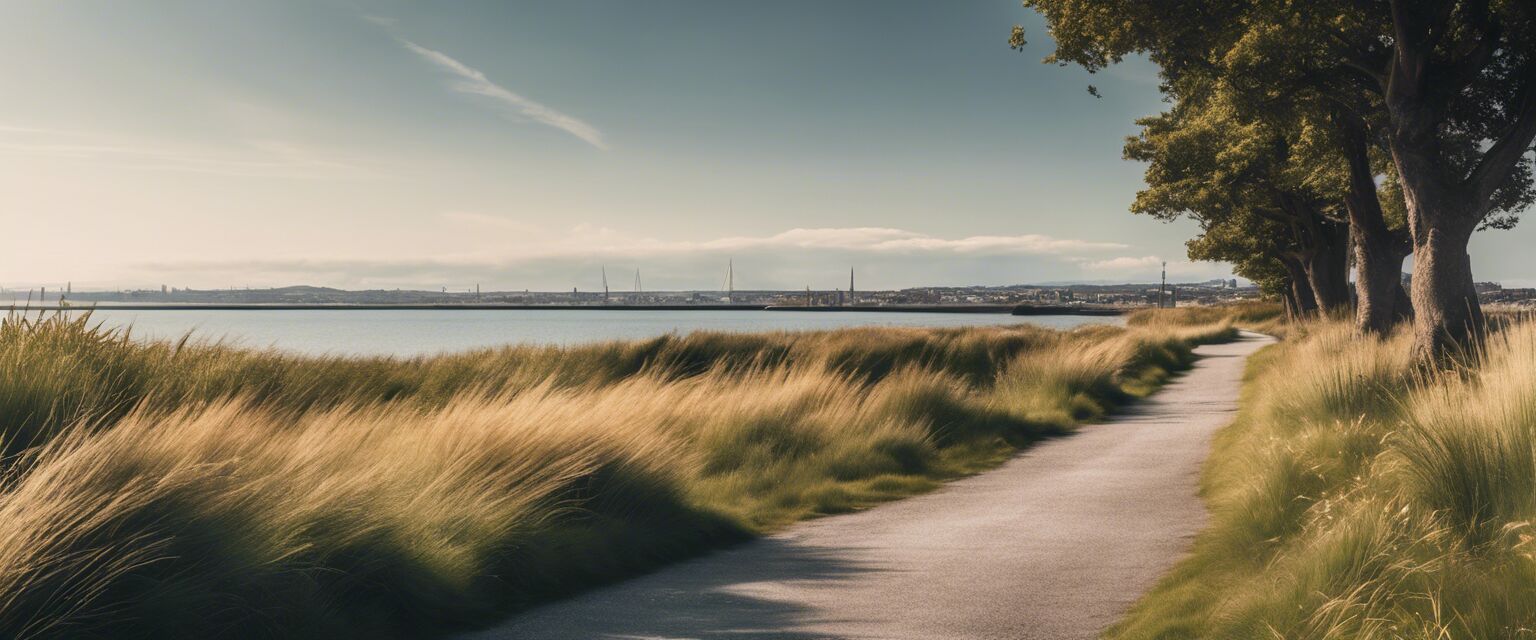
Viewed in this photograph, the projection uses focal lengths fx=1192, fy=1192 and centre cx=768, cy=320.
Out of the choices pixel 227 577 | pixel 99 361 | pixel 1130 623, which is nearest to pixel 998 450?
pixel 1130 623

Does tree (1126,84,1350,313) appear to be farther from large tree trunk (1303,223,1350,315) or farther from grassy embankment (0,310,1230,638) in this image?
grassy embankment (0,310,1230,638)

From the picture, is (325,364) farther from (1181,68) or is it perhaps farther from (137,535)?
(1181,68)

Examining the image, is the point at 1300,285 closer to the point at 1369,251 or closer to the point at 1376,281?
the point at 1369,251

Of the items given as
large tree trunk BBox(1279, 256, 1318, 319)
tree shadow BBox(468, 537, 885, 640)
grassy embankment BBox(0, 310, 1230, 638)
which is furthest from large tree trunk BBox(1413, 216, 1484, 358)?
large tree trunk BBox(1279, 256, 1318, 319)

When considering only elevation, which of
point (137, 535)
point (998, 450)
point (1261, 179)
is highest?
point (1261, 179)

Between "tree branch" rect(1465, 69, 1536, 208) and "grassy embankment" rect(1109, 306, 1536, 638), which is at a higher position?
"tree branch" rect(1465, 69, 1536, 208)

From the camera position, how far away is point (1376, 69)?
19.2 metres

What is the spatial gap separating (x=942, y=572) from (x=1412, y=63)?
44.1 ft

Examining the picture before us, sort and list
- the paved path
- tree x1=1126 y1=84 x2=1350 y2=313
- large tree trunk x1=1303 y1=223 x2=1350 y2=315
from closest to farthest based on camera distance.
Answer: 1. the paved path
2. tree x1=1126 y1=84 x2=1350 y2=313
3. large tree trunk x1=1303 y1=223 x2=1350 y2=315

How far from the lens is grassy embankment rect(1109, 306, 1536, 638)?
18.2ft

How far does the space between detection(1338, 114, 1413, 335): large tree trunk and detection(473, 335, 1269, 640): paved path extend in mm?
13169

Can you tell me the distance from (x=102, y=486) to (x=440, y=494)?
253cm

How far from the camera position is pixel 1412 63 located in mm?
17578

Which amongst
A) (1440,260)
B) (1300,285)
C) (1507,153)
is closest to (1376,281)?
(1507,153)
